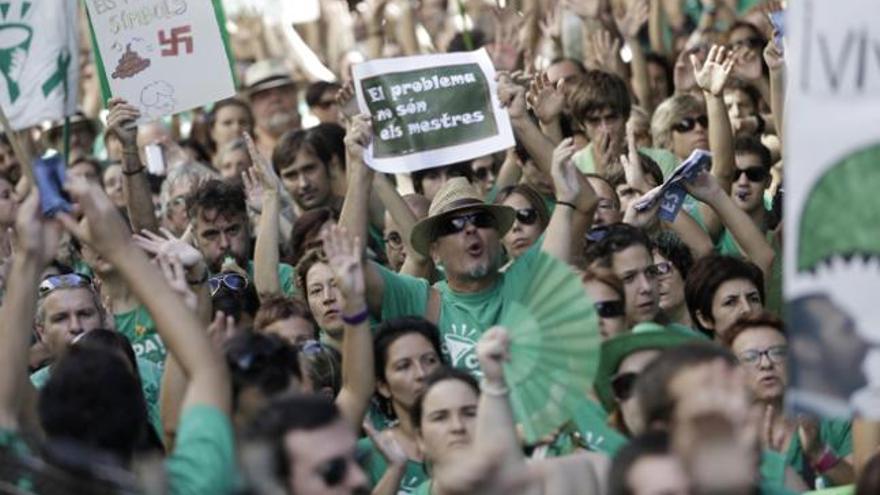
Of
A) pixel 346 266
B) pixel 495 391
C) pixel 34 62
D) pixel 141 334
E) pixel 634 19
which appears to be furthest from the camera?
pixel 634 19

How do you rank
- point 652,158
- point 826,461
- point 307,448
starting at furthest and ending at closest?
1. point 652,158
2. point 826,461
3. point 307,448

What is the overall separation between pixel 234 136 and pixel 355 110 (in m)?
2.97

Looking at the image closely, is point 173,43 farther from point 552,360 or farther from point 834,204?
point 834,204

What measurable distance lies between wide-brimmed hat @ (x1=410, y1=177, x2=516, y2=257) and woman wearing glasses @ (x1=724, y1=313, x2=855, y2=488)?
4.17ft

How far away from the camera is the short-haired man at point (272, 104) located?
1392 centimetres

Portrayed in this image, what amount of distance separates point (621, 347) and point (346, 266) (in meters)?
0.87

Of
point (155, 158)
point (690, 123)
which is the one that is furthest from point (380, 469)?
point (155, 158)

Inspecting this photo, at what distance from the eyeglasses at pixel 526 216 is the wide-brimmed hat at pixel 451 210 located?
1.03 ft

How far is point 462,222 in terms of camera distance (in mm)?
9469

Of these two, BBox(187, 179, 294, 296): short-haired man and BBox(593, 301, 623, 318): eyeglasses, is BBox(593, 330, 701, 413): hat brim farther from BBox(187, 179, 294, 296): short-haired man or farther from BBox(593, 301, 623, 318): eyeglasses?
BBox(187, 179, 294, 296): short-haired man

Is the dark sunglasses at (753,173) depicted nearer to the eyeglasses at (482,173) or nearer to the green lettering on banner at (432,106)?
the green lettering on banner at (432,106)

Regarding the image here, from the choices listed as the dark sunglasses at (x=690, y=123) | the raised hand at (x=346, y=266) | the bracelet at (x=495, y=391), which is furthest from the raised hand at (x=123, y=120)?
the bracelet at (x=495, y=391)

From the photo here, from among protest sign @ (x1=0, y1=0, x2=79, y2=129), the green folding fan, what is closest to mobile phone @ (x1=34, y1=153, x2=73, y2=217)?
the green folding fan

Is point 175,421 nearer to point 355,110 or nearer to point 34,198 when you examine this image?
point 34,198
